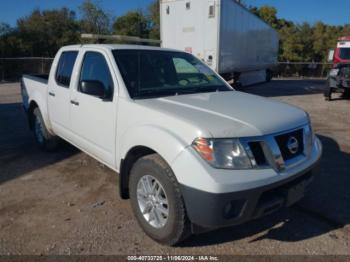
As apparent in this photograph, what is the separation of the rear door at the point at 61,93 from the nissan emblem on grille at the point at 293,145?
115 inches

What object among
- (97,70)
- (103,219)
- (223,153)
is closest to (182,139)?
(223,153)

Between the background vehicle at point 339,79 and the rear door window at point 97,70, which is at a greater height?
the rear door window at point 97,70

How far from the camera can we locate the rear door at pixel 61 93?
4.41 m

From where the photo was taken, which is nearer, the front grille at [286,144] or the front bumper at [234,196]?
the front bumper at [234,196]

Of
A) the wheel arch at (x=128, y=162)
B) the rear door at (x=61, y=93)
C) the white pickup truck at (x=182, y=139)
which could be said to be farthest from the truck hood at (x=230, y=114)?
the rear door at (x=61, y=93)

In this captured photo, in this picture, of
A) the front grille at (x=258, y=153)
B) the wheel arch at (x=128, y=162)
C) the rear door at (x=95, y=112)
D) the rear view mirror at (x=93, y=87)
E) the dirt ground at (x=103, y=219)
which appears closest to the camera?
the front grille at (x=258, y=153)

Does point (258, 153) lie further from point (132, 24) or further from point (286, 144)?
point (132, 24)

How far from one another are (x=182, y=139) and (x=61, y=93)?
8.60ft

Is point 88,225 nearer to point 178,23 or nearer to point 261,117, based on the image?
point 261,117

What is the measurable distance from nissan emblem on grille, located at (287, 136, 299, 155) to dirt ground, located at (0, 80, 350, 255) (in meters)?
0.69

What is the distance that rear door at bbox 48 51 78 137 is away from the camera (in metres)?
4.41

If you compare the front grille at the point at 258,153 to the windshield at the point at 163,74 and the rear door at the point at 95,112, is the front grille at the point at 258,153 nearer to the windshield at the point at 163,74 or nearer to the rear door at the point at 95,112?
the windshield at the point at 163,74

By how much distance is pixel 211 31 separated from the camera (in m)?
11.3

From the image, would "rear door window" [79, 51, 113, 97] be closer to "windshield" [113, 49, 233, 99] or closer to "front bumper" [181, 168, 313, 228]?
"windshield" [113, 49, 233, 99]
